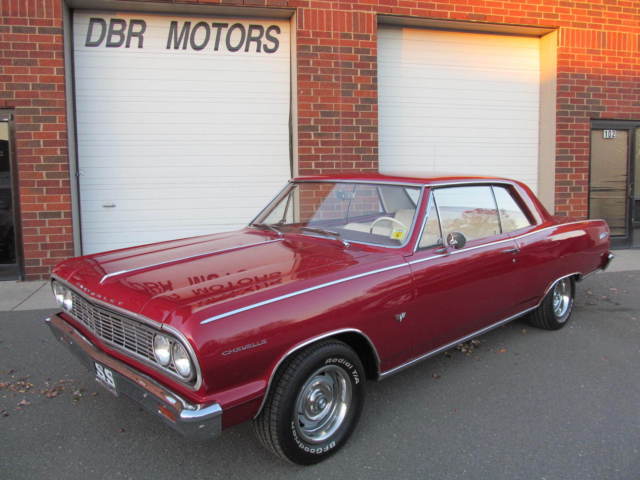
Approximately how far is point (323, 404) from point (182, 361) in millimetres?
864

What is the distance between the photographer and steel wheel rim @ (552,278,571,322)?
4.75 m

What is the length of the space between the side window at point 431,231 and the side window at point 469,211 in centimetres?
6

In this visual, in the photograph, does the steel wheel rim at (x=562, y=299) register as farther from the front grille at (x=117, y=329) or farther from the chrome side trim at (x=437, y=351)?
the front grille at (x=117, y=329)

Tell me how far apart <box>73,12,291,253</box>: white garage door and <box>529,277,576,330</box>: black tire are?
14.3 ft

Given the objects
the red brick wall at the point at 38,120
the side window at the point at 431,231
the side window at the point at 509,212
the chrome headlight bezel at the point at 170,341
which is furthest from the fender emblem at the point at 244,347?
the red brick wall at the point at 38,120

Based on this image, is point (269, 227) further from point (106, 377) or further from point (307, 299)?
point (106, 377)

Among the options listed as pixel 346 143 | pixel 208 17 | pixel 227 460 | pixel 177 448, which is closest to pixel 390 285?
pixel 227 460

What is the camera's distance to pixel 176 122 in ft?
24.4

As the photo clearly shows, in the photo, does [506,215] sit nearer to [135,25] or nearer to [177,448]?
[177,448]

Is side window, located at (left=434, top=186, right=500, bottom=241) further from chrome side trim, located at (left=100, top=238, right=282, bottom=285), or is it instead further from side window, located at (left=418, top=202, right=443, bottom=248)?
chrome side trim, located at (left=100, top=238, right=282, bottom=285)

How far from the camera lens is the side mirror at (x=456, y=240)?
3.35 m

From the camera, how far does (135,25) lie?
283 inches

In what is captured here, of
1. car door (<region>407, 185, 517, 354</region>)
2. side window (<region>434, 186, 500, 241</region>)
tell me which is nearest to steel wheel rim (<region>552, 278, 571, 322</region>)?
car door (<region>407, 185, 517, 354</region>)

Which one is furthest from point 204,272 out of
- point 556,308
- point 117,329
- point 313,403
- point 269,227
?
point 556,308
